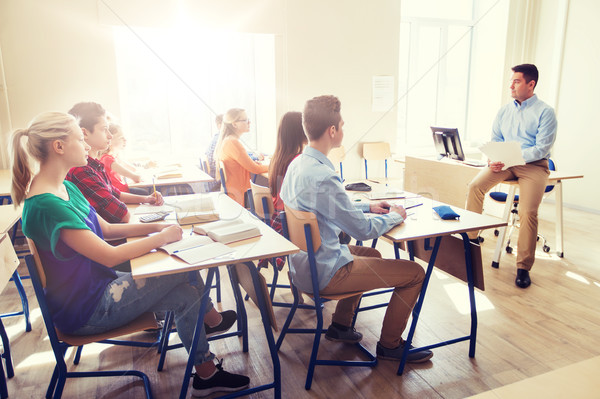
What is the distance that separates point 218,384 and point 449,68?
6.02m

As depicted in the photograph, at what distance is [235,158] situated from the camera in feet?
11.4

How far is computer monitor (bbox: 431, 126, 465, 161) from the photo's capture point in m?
3.69

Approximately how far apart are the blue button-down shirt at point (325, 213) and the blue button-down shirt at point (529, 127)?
1948 mm

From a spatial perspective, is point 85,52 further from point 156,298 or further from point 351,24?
point 156,298

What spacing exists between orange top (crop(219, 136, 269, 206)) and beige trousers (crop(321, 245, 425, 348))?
1776mm

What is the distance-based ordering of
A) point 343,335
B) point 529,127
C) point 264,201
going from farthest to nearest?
point 529,127 → point 264,201 → point 343,335

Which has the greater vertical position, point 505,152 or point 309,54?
point 309,54

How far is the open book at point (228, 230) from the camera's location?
1657 mm

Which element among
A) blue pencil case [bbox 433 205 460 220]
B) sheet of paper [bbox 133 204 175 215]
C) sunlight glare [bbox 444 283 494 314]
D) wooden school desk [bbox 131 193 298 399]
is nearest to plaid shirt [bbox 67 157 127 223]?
sheet of paper [bbox 133 204 175 215]

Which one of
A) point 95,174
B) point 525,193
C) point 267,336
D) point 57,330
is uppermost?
point 95,174

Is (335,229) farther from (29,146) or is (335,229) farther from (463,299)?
(463,299)

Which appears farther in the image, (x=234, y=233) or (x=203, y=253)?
(x=234, y=233)

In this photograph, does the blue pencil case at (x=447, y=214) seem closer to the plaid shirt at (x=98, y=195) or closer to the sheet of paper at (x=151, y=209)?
the sheet of paper at (x=151, y=209)

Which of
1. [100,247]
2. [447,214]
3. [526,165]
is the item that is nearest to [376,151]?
[526,165]
